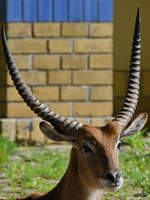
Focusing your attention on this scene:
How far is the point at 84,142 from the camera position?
3699mm

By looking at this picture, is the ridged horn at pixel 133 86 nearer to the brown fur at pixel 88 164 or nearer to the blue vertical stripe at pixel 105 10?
the brown fur at pixel 88 164

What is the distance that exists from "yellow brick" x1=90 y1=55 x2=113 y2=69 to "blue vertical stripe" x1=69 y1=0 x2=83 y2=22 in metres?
0.58

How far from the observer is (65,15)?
303 inches

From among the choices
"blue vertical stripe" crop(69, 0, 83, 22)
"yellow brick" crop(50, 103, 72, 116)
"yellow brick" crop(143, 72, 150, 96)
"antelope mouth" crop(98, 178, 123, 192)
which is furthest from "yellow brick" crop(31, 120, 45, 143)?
"antelope mouth" crop(98, 178, 123, 192)

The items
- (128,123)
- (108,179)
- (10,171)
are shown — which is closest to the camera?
(108,179)

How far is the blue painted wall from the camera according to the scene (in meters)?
7.59

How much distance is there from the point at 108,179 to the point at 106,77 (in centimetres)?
441

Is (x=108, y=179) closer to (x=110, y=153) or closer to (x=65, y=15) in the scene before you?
(x=110, y=153)

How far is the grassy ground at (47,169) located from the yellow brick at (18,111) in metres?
0.49

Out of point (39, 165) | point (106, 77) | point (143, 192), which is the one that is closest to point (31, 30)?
point (106, 77)

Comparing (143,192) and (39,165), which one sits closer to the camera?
(143,192)

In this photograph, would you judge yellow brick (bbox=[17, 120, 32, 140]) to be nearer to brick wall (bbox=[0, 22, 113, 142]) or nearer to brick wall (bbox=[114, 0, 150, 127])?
brick wall (bbox=[0, 22, 113, 142])

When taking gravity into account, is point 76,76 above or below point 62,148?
above

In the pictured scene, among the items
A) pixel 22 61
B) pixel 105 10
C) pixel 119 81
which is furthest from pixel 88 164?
pixel 119 81
